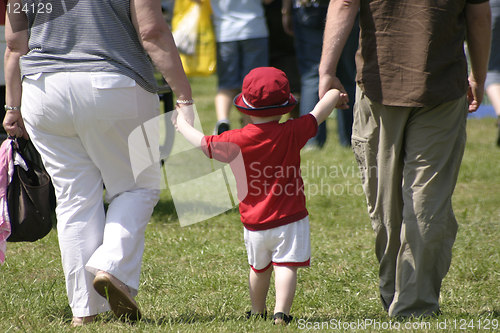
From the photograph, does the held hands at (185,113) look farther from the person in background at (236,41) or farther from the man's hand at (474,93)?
the person in background at (236,41)

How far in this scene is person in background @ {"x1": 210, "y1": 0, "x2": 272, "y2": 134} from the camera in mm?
7172

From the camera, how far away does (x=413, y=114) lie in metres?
3.34

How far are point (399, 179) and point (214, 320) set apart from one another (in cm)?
107

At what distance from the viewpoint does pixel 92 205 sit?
3.35m

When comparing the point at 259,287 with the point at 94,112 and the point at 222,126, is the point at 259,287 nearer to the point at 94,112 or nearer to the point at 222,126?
the point at 94,112

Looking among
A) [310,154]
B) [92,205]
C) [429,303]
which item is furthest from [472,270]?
[310,154]

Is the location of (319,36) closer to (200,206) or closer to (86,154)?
(200,206)

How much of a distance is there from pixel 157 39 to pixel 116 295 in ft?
3.63

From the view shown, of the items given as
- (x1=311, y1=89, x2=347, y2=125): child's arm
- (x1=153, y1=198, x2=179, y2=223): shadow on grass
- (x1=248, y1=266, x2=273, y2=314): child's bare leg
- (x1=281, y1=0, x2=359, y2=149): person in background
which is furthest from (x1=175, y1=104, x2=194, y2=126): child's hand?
(x1=281, y1=0, x2=359, y2=149): person in background

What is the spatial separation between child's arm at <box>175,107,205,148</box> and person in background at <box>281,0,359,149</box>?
4.17 metres

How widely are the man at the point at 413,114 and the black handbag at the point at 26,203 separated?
4.64ft

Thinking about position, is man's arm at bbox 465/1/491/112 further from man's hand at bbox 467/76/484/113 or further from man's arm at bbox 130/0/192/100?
man's arm at bbox 130/0/192/100

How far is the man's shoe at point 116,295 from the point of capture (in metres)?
3.16

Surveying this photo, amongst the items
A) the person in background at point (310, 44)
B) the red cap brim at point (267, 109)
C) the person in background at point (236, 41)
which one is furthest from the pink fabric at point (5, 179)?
the person in background at point (310, 44)
